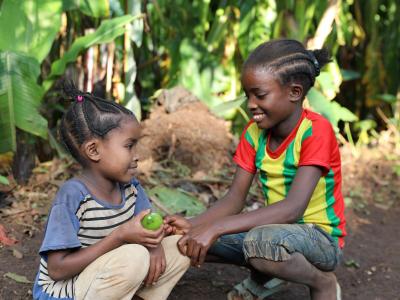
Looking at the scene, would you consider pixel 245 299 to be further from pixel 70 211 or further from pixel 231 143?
pixel 231 143

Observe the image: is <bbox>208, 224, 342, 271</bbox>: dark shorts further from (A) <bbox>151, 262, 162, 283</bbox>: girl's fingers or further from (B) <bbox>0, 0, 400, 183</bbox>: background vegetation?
(B) <bbox>0, 0, 400, 183</bbox>: background vegetation

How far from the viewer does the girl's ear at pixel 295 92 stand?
2561mm

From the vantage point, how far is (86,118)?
88.6 inches

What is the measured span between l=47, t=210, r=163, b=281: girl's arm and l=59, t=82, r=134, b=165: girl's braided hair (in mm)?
342

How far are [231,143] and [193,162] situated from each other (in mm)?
362

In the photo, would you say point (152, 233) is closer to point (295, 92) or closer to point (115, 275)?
point (115, 275)

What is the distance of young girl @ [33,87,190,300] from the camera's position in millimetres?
2119

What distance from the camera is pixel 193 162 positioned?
4195 mm

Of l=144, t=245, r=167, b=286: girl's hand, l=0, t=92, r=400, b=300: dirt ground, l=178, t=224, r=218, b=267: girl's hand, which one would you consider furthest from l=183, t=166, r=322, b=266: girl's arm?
l=0, t=92, r=400, b=300: dirt ground

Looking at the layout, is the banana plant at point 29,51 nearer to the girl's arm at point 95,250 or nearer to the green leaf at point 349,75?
the girl's arm at point 95,250

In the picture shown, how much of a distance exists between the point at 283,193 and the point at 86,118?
0.93m

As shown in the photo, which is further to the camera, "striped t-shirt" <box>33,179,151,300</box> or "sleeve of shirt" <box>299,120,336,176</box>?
"sleeve of shirt" <box>299,120,336,176</box>

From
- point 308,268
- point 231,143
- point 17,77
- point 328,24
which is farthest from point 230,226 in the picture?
point 328,24

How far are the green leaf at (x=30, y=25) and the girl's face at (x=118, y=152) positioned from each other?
1564 millimetres
